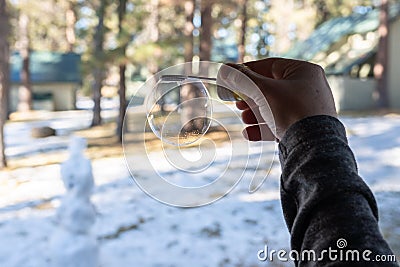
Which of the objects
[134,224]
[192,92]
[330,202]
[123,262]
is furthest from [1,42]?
[330,202]

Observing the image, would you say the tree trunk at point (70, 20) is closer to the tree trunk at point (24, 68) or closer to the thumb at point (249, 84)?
the tree trunk at point (24, 68)

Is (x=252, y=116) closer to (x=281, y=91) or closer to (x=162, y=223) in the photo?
(x=281, y=91)

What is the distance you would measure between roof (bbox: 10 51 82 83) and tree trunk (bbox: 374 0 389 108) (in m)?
5.49

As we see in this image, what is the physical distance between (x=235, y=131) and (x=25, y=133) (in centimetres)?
478

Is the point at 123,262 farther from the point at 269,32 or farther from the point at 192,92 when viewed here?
the point at 269,32

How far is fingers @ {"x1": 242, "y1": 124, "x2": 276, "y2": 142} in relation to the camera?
376 millimetres

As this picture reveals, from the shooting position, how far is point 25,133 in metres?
4.78

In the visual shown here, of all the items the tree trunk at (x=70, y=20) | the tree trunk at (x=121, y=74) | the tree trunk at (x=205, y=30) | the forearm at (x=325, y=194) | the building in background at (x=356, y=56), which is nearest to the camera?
the forearm at (x=325, y=194)

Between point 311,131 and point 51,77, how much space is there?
8.67m

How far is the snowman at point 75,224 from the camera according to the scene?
52.5 inches

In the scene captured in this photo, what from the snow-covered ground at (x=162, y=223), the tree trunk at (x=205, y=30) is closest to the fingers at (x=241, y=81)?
the snow-covered ground at (x=162, y=223)

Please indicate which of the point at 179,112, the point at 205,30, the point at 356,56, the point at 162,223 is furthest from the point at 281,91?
the point at 356,56

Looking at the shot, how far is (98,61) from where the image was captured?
3.56 meters

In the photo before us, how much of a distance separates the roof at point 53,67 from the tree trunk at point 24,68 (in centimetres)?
60
